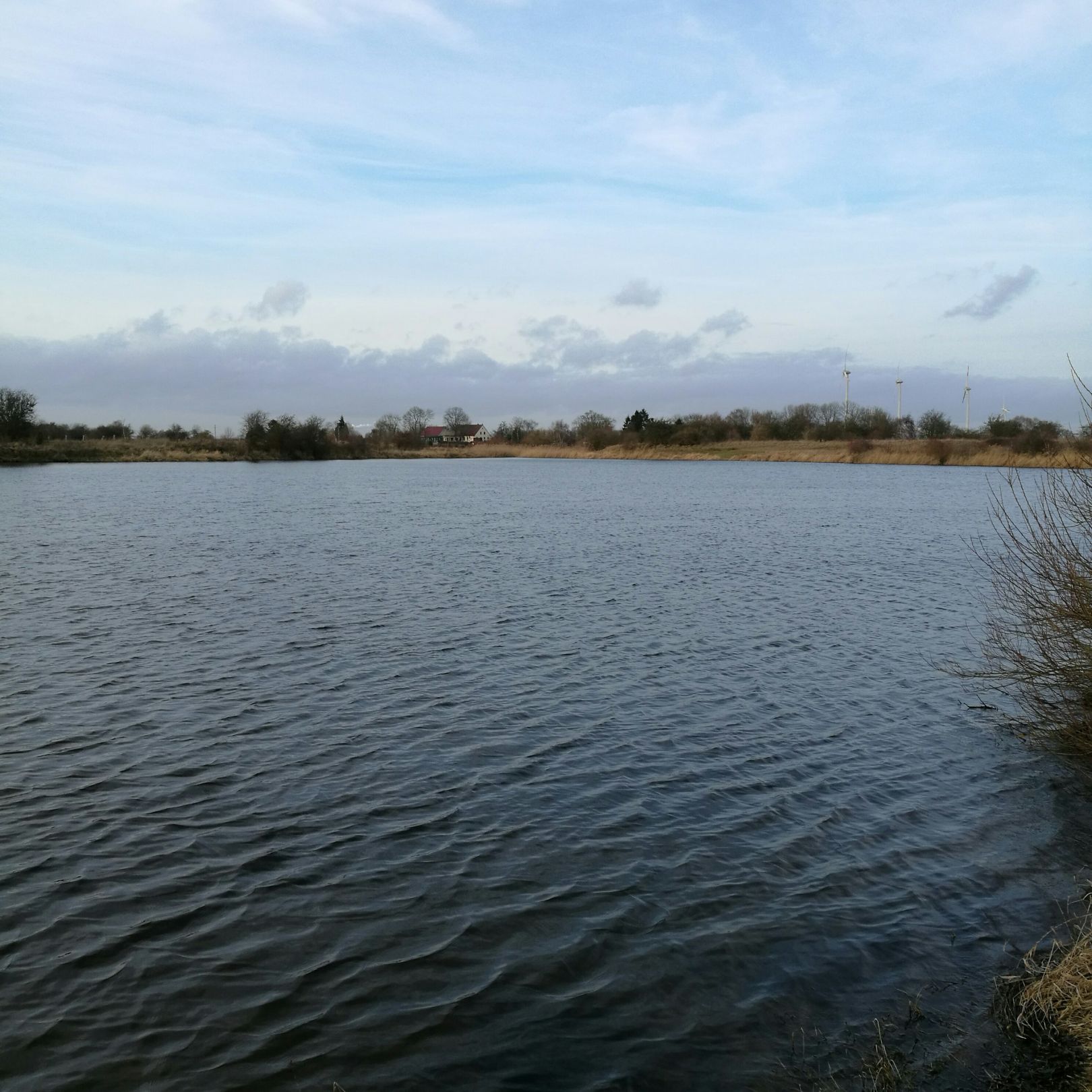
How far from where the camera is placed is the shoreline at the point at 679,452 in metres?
83.9

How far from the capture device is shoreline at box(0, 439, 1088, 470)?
83875 mm

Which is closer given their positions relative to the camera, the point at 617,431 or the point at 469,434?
the point at 617,431

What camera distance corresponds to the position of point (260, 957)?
6.12 m

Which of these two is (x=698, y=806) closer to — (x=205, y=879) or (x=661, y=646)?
(x=205, y=879)

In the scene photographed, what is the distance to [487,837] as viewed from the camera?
26.4ft

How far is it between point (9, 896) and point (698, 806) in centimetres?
581

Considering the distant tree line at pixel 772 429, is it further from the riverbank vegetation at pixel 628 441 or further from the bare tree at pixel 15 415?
the bare tree at pixel 15 415

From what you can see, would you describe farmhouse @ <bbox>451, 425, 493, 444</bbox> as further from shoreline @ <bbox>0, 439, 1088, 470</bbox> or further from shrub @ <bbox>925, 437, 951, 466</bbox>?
shrub @ <bbox>925, 437, 951, 466</bbox>

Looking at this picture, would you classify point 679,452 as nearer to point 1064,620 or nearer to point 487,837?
point 1064,620

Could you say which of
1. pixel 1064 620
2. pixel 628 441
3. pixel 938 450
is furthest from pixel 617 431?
pixel 1064 620

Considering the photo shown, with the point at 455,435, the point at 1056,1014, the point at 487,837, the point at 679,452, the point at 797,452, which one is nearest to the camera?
the point at 1056,1014

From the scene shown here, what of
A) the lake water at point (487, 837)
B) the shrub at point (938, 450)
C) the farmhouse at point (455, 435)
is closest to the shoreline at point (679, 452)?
the shrub at point (938, 450)

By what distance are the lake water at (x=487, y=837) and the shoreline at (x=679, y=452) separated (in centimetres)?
6683

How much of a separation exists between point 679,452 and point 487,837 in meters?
104
